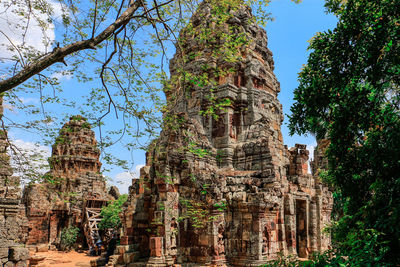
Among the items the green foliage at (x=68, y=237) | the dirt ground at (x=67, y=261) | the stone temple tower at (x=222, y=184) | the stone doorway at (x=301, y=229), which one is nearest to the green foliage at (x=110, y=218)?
the dirt ground at (x=67, y=261)

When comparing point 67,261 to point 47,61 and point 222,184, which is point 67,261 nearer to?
point 222,184

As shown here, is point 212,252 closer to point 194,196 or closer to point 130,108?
point 194,196

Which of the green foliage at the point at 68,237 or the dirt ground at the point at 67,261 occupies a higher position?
the green foliage at the point at 68,237

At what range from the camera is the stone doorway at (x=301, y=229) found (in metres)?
14.7

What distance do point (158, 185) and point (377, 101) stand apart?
7.44m

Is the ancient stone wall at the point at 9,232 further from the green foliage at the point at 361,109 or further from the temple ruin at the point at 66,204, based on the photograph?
the temple ruin at the point at 66,204

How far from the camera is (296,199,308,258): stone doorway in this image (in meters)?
14.7

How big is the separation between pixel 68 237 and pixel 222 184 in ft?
53.3

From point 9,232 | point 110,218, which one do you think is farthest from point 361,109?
point 110,218

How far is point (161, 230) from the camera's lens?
10.2 metres

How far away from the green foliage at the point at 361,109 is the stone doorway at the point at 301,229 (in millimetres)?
8225

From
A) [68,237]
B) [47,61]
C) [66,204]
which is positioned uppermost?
[47,61]

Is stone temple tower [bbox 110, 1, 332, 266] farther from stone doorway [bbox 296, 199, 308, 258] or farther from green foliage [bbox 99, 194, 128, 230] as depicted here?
green foliage [bbox 99, 194, 128, 230]

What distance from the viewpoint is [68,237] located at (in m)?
22.1
